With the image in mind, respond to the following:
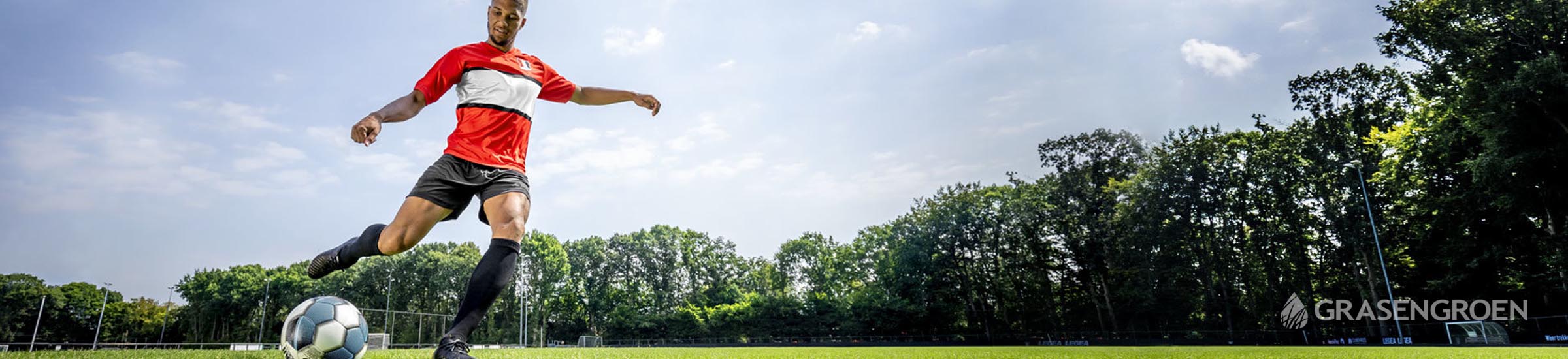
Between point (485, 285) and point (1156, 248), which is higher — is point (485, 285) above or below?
below

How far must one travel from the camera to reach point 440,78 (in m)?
3.10

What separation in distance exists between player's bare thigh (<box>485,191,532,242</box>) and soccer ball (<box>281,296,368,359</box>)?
1699mm

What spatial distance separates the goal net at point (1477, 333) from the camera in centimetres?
2173

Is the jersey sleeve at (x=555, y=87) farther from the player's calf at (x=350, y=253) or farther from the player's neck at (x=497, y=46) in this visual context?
the player's calf at (x=350, y=253)

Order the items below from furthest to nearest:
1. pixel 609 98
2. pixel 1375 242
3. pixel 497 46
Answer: pixel 1375 242
pixel 609 98
pixel 497 46

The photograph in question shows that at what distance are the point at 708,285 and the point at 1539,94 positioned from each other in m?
46.1

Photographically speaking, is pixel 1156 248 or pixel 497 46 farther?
pixel 1156 248

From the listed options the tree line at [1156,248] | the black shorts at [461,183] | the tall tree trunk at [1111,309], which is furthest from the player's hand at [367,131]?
the tall tree trunk at [1111,309]

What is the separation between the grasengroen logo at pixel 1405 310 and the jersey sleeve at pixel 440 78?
98.3 feet

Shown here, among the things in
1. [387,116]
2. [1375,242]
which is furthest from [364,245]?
[1375,242]

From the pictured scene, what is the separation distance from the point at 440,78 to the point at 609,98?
99 cm

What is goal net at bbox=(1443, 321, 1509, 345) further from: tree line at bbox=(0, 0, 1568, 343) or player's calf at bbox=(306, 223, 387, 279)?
player's calf at bbox=(306, 223, 387, 279)

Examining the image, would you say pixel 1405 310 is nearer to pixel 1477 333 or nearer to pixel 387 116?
pixel 1477 333

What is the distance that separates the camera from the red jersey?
3014mm
